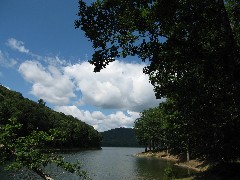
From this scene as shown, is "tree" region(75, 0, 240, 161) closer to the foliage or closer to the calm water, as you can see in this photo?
the foliage

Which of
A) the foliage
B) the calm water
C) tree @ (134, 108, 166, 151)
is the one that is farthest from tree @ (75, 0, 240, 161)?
tree @ (134, 108, 166, 151)

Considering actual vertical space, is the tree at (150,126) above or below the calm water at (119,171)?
above

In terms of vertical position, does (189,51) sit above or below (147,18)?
below

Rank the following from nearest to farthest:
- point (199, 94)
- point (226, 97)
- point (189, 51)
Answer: point (189, 51) < point (226, 97) < point (199, 94)

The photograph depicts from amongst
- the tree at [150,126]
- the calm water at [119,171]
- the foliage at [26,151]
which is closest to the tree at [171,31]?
the foliage at [26,151]

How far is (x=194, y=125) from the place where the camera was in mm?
34438

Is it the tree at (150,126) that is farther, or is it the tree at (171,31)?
the tree at (150,126)

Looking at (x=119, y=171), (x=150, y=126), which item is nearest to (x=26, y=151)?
(x=119, y=171)

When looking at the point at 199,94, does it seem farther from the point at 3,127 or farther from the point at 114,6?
the point at 3,127

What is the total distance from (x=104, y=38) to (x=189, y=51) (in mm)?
3772

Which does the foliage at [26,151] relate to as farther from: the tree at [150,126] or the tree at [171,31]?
the tree at [150,126]

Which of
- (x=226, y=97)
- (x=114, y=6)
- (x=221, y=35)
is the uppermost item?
(x=114, y=6)

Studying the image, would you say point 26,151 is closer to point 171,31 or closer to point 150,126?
point 171,31

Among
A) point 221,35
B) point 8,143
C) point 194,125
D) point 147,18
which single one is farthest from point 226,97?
point 194,125
